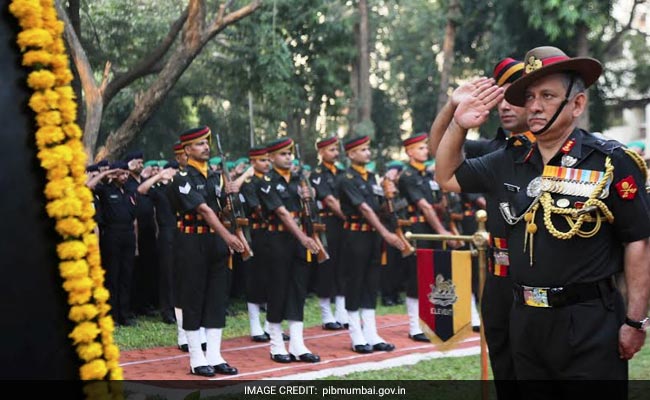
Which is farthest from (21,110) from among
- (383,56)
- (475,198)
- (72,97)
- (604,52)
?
(383,56)

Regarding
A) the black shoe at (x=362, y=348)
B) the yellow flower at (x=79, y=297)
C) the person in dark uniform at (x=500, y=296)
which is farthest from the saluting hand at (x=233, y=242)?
the yellow flower at (x=79, y=297)

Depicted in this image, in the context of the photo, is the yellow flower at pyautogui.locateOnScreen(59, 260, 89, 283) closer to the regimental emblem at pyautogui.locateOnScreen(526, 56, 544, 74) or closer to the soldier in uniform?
the regimental emblem at pyautogui.locateOnScreen(526, 56, 544, 74)

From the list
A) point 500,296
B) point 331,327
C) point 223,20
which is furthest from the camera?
point 331,327

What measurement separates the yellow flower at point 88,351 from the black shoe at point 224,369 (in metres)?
5.54

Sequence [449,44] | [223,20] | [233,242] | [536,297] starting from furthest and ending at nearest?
[449,44] → [223,20] → [233,242] → [536,297]

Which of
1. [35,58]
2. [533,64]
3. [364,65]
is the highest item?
[364,65]

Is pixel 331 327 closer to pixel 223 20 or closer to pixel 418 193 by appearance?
pixel 418 193

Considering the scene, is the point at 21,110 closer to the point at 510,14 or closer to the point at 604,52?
the point at 510,14

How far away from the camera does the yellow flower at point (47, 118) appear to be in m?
2.35

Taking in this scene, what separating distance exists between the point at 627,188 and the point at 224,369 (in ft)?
16.2

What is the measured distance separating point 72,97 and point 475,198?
9.70 meters

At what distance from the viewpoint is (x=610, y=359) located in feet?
12.3

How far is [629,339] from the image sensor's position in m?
3.73

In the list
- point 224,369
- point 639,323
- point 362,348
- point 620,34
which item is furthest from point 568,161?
→ point 620,34
